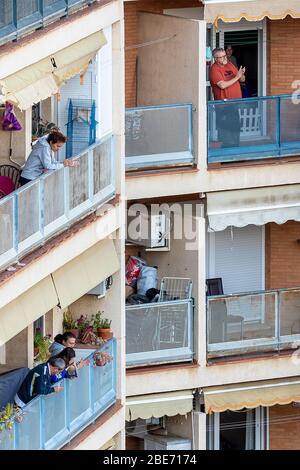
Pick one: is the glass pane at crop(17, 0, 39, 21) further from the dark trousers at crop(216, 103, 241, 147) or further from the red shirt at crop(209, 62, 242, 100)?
the red shirt at crop(209, 62, 242, 100)

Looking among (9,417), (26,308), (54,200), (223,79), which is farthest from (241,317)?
(9,417)

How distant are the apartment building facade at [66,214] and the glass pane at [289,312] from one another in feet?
13.4

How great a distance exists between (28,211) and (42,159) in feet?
5.96

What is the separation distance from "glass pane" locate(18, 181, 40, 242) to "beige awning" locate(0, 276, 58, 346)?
0.98 meters

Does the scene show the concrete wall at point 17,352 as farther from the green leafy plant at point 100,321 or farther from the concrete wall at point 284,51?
the concrete wall at point 284,51

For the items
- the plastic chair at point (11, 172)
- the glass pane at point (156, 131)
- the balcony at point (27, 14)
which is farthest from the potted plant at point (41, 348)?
the balcony at point (27, 14)

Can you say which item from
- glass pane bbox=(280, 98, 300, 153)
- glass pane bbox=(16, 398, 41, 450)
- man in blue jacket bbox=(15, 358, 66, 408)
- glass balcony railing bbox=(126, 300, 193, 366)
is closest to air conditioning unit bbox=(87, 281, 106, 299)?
glass balcony railing bbox=(126, 300, 193, 366)

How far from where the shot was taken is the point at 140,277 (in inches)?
1779

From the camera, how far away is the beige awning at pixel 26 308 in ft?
124

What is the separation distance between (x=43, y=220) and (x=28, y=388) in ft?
7.55

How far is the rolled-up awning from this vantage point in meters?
45.1

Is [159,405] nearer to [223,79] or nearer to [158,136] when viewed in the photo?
[158,136]

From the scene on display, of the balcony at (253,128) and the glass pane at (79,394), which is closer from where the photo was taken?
the glass pane at (79,394)

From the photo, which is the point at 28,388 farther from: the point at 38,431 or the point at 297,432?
the point at 297,432
